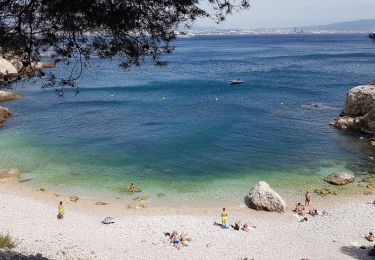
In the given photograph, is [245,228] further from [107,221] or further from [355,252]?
[107,221]

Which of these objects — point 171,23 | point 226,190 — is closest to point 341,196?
point 226,190

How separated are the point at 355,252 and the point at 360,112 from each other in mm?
29124

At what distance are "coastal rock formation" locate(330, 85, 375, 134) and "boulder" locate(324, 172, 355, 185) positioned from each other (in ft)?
47.2

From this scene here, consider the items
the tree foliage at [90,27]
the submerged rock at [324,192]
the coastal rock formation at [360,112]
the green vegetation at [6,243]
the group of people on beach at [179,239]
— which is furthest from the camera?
the coastal rock formation at [360,112]

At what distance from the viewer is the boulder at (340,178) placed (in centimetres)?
3209

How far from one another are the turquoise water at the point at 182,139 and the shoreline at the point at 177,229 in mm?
3146

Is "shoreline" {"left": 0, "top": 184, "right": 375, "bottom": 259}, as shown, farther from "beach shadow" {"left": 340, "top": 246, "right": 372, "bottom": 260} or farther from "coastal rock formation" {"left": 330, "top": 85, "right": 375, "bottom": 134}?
"coastal rock formation" {"left": 330, "top": 85, "right": 375, "bottom": 134}

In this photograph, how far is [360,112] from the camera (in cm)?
4766

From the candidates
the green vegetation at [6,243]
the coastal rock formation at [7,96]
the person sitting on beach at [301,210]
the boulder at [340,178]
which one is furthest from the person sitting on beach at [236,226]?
the coastal rock formation at [7,96]

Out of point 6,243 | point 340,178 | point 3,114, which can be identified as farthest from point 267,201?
point 3,114

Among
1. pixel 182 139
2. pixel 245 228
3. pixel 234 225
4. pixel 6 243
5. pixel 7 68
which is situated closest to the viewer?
pixel 7 68

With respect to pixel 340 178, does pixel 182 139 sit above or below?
above

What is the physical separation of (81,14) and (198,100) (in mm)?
55475

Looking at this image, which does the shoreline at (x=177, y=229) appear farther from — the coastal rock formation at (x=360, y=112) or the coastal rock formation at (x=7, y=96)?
the coastal rock formation at (x=7, y=96)
